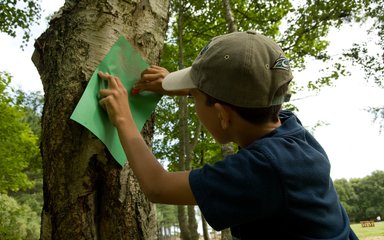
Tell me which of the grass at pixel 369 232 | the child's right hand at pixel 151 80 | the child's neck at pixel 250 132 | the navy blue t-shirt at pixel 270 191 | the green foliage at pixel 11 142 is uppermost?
the green foliage at pixel 11 142

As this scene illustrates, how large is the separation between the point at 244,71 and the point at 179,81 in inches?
13.5

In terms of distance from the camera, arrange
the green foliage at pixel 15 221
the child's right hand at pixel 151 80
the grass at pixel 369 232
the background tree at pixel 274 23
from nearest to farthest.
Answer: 1. the child's right hand at pixel 151 80
2. the background tree at pixel 274 23
3. the green foliage at pixel 15 221
4. the grass at pixel 369 232

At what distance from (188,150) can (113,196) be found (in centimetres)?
1068

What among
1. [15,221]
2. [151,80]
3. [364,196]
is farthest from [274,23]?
[364,196]

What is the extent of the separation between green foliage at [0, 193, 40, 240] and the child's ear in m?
15.6

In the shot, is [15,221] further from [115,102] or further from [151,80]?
[115,102]

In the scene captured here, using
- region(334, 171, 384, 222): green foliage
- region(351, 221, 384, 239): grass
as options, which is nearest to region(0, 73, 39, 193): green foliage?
region(351, 221, 384, 239): grass

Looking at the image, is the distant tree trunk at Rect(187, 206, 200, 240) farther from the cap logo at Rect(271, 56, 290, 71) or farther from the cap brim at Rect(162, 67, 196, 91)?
the cap logo at Rect(271, 56, 290, 71)

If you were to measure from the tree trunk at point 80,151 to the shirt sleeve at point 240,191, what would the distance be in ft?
1.73

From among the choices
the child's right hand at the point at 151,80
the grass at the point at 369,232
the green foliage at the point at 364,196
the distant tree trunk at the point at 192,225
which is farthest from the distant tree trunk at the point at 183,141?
the green foliage at the point at 364,196

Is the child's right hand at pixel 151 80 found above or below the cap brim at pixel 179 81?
above

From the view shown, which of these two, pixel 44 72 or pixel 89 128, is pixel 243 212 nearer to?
pixel 89 128

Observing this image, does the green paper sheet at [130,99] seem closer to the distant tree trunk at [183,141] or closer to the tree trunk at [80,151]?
the tree trunk at [80,151]

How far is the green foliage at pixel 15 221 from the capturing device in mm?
16656
